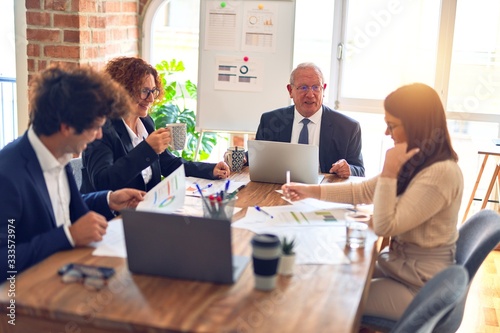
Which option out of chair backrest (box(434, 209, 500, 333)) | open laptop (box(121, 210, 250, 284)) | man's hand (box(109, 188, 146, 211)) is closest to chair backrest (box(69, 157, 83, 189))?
man's hand (box(109, 188, 146, 211))

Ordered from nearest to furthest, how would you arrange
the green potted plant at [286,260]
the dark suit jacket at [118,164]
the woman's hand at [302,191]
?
the green potted plant at [286,260] < the woman's hand at [302,191] < the dark suit jacket at [118,164]

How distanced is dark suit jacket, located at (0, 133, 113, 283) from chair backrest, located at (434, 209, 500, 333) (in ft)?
4.06

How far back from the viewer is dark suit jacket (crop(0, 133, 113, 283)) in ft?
5.86

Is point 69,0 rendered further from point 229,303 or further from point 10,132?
point 229,303

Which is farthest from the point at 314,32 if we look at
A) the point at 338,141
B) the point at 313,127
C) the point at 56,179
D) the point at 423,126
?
the point at 56,179

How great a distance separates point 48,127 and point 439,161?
124cm

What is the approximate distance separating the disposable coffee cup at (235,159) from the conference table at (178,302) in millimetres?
1298

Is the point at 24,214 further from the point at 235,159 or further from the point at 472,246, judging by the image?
the point at 472,246

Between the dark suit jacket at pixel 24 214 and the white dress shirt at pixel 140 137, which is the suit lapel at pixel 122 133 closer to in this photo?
the white dress shirt at pixel 140 137

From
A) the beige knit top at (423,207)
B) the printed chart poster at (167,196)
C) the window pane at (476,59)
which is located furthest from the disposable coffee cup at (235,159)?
the window pane at (476,59)

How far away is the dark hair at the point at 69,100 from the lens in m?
1.90

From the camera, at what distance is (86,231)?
1869 millimetres

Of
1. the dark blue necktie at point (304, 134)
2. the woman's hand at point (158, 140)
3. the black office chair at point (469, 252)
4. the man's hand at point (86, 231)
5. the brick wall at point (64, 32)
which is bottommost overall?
the black office chair at point (469, 252)

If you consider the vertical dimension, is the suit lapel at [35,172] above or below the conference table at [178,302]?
above
